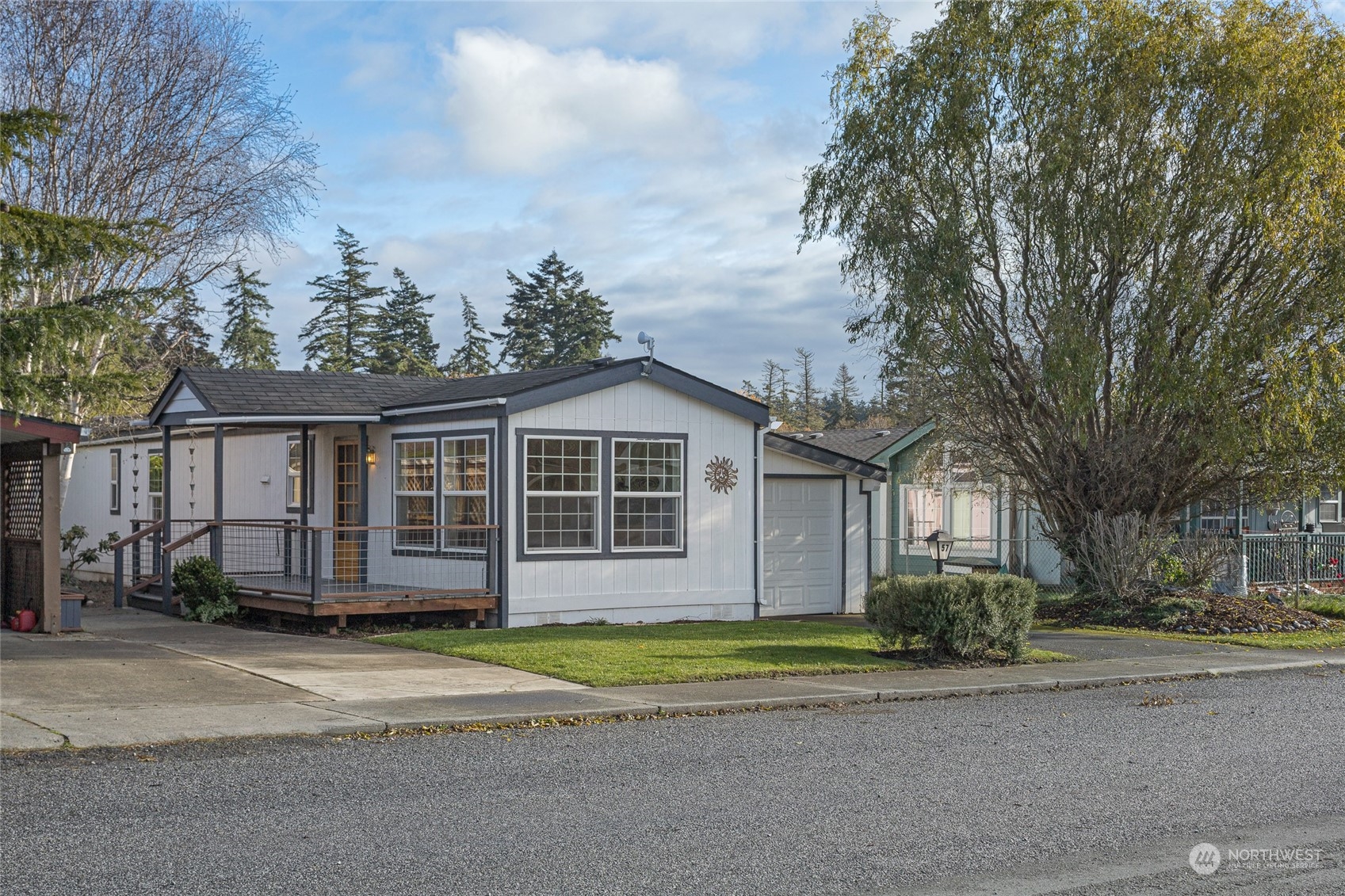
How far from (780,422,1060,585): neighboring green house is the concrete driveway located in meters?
13.3

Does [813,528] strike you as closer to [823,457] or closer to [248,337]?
[823,457]

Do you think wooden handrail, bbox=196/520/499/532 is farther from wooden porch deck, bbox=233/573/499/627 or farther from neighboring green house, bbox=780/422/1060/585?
neighboring green house, bbox=780/422/1060/585

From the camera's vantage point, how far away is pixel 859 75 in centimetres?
1964

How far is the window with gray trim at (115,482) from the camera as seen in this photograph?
2612cm

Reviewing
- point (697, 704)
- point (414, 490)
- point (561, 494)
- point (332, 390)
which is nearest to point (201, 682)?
point (697, 704)

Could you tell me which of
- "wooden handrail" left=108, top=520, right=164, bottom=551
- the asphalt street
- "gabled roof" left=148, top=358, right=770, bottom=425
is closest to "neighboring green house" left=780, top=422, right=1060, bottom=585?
"gabled roof" left=148, top=358, right=770, bottom=425

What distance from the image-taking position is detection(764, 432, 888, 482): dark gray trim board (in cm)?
1991

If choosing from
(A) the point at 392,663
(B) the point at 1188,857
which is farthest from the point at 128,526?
(B) the point at 1188,857

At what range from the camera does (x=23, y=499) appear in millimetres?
15109

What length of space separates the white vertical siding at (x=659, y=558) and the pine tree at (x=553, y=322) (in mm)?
36664

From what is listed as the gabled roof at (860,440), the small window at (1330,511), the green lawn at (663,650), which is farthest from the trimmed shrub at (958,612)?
the small window at (1330,511)

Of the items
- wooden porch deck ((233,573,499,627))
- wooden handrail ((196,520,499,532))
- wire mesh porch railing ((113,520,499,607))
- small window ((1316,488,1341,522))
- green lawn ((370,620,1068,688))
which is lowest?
green lawn ((370,620,1068,688))

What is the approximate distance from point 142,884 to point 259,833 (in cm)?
90

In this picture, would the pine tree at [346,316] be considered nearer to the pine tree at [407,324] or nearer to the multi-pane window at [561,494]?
the pine tree at [407,324]
